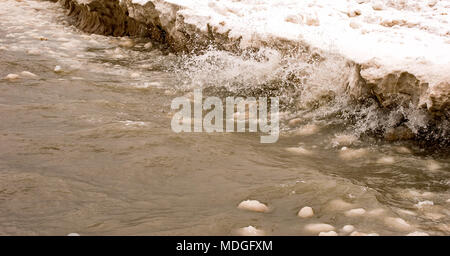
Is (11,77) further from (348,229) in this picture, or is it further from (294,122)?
(348,229)

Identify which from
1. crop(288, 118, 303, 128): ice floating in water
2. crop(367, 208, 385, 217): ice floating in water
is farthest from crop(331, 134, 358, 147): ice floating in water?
crop(367, 208, 385, 217): ice floating in water

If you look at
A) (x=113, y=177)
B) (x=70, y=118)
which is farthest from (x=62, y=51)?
(x=113, y=177)

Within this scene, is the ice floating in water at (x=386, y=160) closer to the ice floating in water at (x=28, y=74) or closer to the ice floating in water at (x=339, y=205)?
the ice floating in water at (x=339, y=205)

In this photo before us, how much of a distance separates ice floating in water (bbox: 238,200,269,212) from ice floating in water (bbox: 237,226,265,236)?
0.74 feet

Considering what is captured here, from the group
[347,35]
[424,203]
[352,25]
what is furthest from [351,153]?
[352,25]

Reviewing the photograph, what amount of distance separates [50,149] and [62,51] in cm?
331

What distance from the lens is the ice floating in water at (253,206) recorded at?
2545 mm

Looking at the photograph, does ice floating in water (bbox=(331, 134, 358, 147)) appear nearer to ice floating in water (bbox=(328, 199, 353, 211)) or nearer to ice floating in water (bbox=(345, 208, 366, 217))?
ice floating in water (bbox=(328, 199, 353, 211))

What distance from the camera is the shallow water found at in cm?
243

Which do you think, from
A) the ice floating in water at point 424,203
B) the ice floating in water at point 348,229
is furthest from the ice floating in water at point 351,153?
the ice floating in water at point 348,229

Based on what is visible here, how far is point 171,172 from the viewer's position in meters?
3.06
